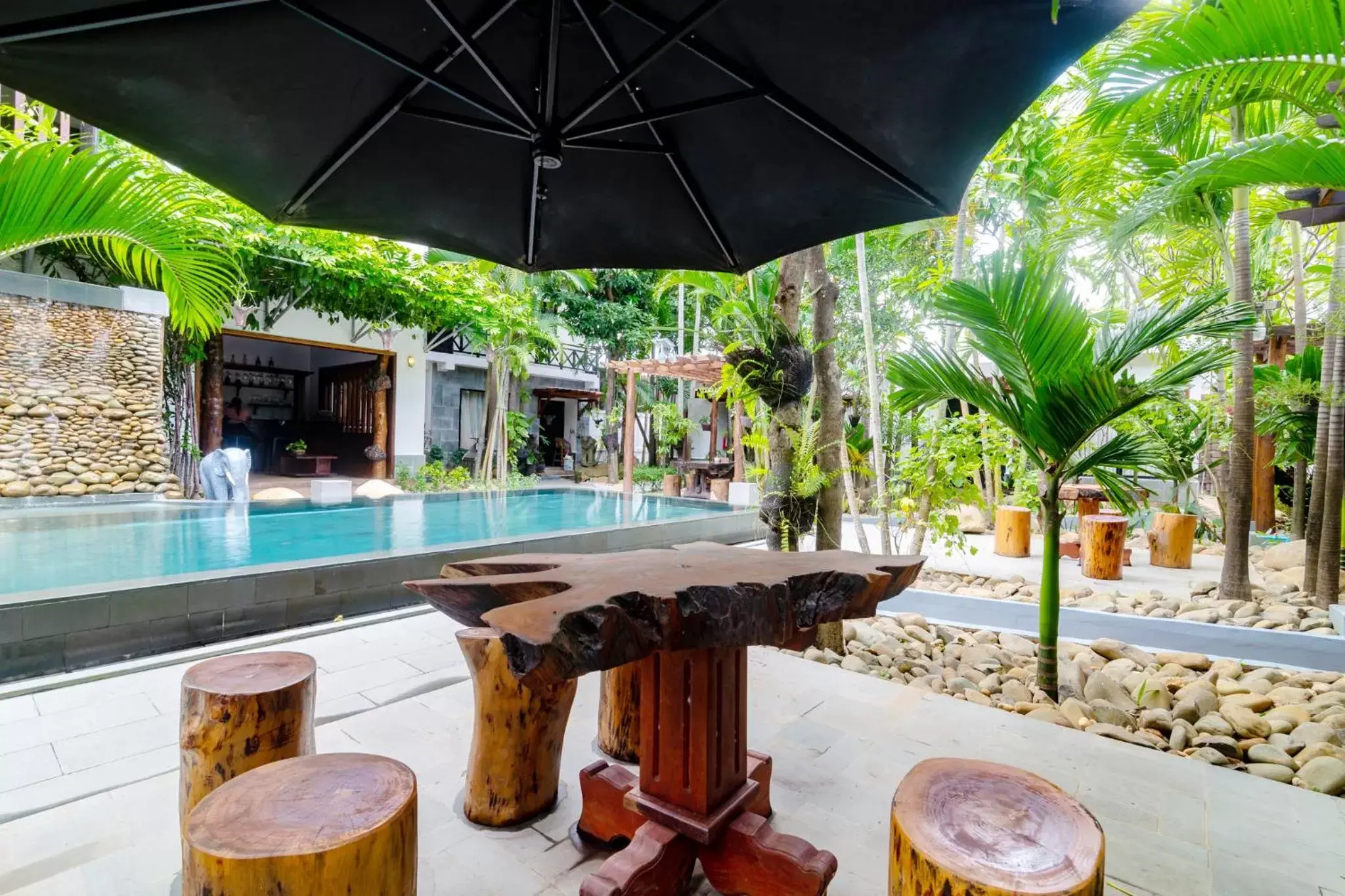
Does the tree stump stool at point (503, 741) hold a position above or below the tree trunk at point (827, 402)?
below

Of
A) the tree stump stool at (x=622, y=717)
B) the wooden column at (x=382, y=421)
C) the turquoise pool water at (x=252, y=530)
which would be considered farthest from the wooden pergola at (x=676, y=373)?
the tree stump stool at (x=622, y=717)

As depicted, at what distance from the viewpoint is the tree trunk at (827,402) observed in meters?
3.82

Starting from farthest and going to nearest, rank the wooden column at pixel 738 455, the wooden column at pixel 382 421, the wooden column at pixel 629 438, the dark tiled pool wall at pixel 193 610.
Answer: the wooden column at pixel 382 421, the wooden column at pixel 629 438, the wooden column at pixel 738 455, the dark tiled pool wall at pixel 193 610

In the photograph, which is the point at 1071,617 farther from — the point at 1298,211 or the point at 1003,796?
the point at 1003,796

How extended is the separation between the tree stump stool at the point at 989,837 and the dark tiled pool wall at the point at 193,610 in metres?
3.09

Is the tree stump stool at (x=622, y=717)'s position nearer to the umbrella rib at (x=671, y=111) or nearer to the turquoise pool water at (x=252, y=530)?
the umbrella rib at (x=671, y=111)

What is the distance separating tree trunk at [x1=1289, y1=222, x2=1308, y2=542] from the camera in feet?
21.7

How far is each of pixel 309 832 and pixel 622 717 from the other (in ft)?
4.53

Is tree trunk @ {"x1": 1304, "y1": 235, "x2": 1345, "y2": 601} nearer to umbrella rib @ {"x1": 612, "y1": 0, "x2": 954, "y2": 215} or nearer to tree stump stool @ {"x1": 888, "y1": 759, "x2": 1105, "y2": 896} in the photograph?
umbrella rib @ {"x1": 612, "y1": 0, "x2": 954, "y2": 215}

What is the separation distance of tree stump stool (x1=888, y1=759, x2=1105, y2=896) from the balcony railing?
42.9 ft

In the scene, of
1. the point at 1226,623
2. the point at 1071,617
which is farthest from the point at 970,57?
the point at 1226,623

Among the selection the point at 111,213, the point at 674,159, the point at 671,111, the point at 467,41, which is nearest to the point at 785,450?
the point at 674,159

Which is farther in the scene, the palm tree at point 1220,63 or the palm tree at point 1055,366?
the palm tree at point 1055,366

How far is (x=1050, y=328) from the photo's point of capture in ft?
9.50
